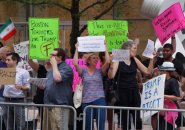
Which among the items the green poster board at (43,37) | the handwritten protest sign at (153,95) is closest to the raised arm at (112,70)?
the handwritten protest sign at (153,95)

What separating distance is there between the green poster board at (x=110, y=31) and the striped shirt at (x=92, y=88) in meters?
0.82

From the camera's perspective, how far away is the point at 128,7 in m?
20.1

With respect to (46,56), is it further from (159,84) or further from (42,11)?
(42,11)

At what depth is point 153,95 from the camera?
32.5ft

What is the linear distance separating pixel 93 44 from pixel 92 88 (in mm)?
709

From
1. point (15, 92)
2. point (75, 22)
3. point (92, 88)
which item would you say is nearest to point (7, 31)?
point (15, 92)

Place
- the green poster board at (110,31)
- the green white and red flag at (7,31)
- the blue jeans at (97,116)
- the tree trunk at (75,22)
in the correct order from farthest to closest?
the tree trunk at (75,22), the green white and red flag at (7,31), the green poster board at (110,31), the blue jeans at (97,116)

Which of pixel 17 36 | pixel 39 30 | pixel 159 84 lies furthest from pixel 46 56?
pixel 17 36

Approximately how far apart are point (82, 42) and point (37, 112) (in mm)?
1589

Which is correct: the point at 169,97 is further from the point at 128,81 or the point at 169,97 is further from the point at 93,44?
the point at 93,44

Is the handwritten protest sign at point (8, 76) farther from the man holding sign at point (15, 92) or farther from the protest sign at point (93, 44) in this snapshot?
the protest sign at point (93, 44)

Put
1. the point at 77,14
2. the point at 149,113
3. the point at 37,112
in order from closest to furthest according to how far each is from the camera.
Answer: the point at 149,113 < the point at 37,112 < the point at 77,14

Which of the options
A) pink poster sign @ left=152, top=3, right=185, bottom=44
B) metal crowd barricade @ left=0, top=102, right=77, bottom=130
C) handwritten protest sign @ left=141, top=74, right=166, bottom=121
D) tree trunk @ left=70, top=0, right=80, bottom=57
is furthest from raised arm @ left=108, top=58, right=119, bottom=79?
tree trunk @ left=70, top=0, right=80, bottom=57

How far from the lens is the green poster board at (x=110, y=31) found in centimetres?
1120
